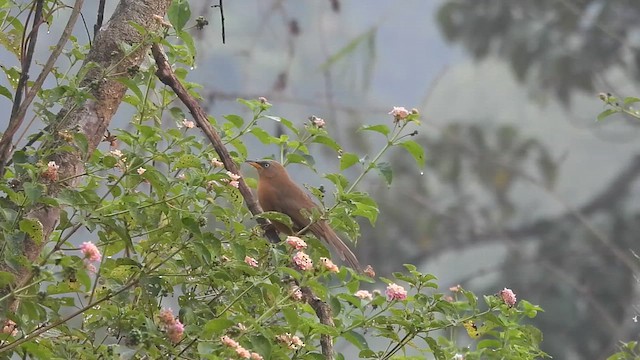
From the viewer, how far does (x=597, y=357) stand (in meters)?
5.45

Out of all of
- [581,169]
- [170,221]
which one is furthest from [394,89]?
[170,221]

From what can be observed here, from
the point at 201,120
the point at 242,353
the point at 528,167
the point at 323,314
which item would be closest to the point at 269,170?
the point at 201,120

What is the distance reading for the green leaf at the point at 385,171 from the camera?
5.78 ft

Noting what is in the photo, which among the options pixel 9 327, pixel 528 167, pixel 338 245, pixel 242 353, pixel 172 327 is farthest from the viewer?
pixel 528 167

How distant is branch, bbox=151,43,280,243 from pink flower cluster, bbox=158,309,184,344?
40 cm

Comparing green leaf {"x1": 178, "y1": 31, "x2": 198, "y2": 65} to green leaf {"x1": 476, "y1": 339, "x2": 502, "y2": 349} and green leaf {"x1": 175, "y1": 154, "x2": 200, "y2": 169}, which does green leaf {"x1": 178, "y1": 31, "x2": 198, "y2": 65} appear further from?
green leaf {"x1": 476, "y1": 339, "x2": 502, "y2": 349}

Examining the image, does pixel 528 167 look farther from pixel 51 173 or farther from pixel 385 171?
pixel 51 173

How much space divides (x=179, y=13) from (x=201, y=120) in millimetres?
353

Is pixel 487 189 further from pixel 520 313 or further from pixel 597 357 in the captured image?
pixel 520 313

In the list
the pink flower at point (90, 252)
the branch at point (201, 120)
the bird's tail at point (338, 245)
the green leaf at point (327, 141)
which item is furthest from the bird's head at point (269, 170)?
the pink flower at point (90, 252)

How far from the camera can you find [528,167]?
5711 mm

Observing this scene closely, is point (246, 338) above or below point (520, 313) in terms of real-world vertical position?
below

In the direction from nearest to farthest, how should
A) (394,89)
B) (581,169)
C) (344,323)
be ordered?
(344,323) → (394,89) → (581,169)

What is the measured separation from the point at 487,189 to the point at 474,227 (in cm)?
25
